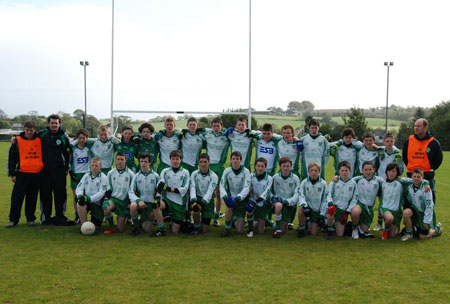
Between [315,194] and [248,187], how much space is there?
1.00 m

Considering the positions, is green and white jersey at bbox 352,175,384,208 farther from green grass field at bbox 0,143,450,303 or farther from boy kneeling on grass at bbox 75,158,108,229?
boy kneeling on grass at bbox 75,158,108,229

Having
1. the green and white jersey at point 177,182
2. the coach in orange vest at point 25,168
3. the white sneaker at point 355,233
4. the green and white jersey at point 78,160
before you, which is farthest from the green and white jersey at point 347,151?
the coach in orange vest at point 25,168

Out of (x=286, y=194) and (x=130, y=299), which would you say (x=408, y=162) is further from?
(x=130, y=299)

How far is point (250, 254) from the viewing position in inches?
199

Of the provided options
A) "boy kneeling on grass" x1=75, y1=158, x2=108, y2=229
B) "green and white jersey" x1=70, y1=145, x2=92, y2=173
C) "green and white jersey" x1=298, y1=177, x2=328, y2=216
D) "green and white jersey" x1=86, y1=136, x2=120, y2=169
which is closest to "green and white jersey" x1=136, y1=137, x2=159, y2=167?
"green and white jersey" x1=86, y1=136, x2=120, y2=169

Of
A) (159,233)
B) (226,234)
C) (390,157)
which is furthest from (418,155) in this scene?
(159,233)

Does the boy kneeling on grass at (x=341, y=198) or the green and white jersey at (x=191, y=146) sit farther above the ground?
the green and white jersey at (x=191, y=146)

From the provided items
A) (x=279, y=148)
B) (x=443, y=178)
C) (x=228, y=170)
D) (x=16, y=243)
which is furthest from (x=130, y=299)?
(x=443, y=178)

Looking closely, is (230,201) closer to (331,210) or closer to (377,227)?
(331,210)

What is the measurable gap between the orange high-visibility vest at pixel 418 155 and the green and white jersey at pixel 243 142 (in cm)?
258

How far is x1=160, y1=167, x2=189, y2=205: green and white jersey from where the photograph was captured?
20.6 feet

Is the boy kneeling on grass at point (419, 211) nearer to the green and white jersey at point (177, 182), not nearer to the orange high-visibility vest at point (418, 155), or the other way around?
the orange high-visibility vest at point (418, 155)

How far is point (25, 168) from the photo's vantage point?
649 centimetres

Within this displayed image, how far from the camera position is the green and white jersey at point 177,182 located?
20.6 ft
